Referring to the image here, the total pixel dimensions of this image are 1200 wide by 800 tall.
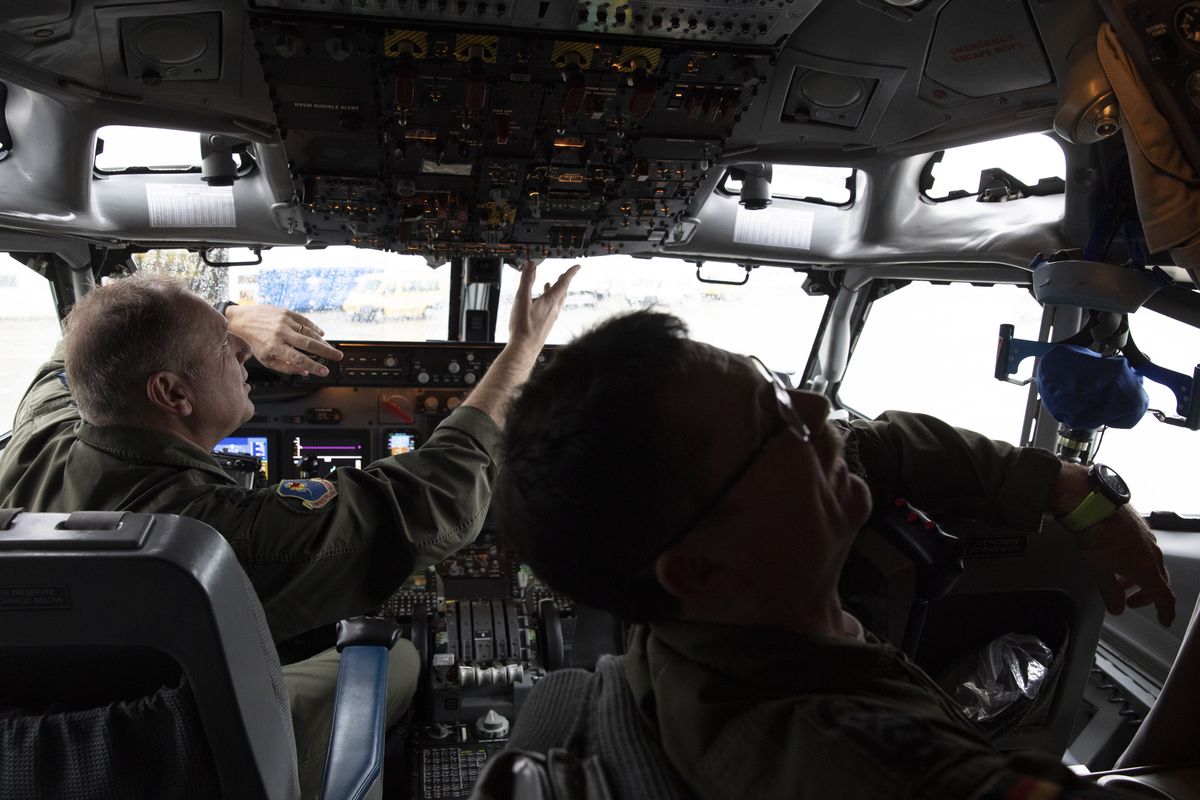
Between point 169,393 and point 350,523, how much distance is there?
463mm

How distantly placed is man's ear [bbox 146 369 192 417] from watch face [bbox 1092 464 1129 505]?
5.70ft

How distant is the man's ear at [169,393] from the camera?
5.29 ft

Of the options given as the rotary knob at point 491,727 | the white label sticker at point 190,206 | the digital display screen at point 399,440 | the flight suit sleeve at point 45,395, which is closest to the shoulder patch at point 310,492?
the flight suit sleeve at point 45,395

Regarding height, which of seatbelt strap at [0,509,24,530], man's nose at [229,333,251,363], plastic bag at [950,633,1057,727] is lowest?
plastic bag at [950,633,1057,727]

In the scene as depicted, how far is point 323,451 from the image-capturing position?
3539 millimetres

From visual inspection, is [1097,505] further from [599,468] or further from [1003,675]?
[599,468]

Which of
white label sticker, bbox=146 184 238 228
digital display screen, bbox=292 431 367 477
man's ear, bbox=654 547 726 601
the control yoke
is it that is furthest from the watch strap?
white label sticker, bbox=146 184 238 228

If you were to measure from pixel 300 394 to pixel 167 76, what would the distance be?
137 cm

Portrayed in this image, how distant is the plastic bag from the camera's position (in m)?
1.38

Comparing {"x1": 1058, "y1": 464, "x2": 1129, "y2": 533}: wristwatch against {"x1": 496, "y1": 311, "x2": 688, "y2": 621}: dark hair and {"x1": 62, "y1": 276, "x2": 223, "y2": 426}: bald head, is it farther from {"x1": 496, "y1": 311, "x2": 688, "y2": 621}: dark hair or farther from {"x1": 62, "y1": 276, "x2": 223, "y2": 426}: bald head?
{"x1": 62, "y1": 276, "x2": 223, "y2": 426}: bald head

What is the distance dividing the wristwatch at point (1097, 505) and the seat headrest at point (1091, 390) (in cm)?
68

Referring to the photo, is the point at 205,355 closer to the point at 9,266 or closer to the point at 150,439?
the point at 150,439

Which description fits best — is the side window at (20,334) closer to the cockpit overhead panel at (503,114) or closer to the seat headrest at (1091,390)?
the cockpit overhead panel at (503,114)

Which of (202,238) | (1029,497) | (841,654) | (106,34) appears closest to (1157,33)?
(1029,497)
